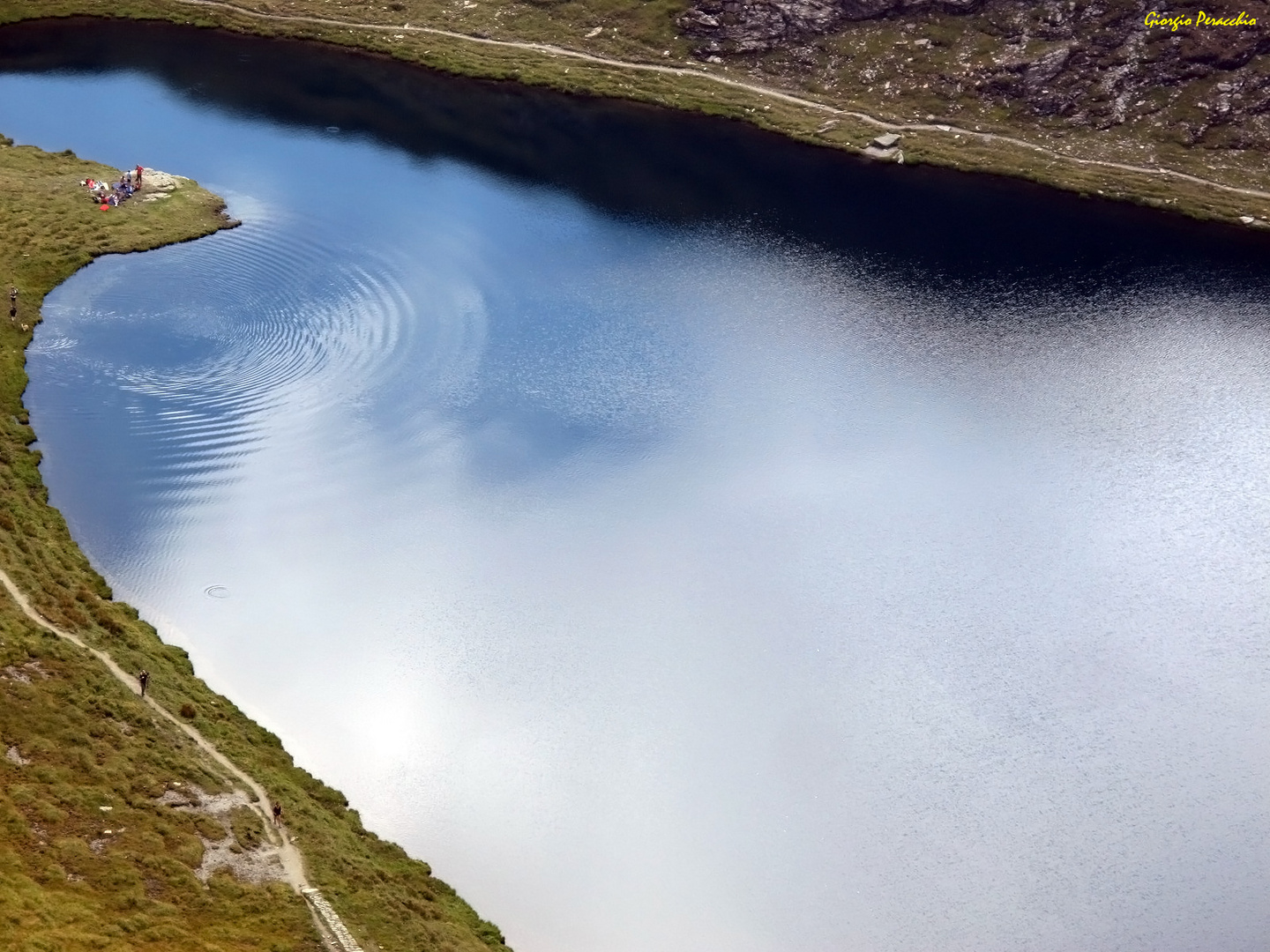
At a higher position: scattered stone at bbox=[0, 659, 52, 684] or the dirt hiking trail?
scattered stone at bbox=[0, 659, 52, 684]

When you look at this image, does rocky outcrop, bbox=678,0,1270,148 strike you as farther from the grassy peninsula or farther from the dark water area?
the grassy peninsula

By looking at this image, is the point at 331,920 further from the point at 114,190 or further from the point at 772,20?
the point at 772,20

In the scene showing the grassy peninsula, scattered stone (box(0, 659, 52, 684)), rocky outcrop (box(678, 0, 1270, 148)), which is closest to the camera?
the grassy peninsula

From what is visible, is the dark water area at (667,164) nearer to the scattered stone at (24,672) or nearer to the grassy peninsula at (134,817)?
the grassy peninsula at (134,817)

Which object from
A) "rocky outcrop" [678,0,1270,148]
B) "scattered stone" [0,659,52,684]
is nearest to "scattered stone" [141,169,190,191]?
"rocky outcrop" [678,0,1270,148]

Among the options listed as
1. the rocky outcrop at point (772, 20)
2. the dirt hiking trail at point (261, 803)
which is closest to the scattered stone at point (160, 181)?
the dirt hiking trail at point (261, 803)
